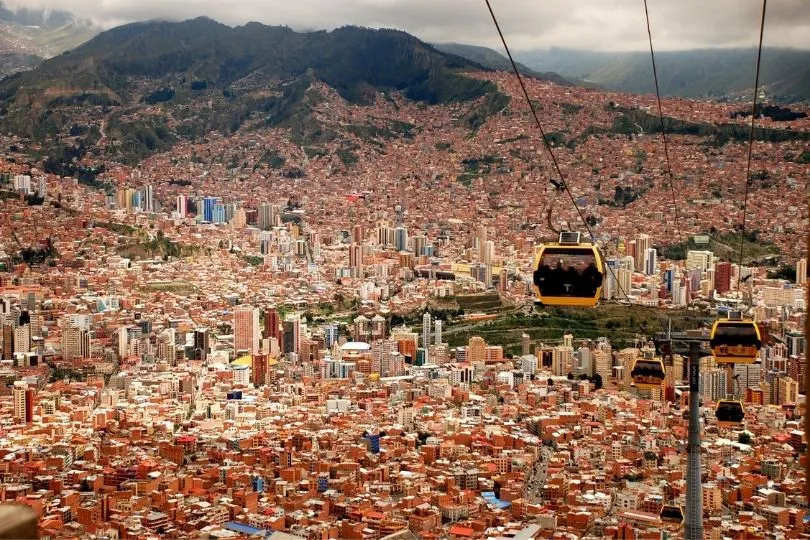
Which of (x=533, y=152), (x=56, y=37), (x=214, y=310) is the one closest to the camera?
(x=214, y=310)

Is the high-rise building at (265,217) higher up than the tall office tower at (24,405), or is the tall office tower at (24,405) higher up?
the high-rise building at (265,217)

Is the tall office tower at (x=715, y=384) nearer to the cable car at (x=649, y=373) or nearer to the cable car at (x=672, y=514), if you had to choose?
the cable car at (x=672, y=514)

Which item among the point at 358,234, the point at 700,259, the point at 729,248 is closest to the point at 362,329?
the point at 700,259

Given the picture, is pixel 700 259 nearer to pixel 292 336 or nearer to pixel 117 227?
pixel 292 336

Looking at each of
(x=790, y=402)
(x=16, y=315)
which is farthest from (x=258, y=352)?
(x=790, y=402)

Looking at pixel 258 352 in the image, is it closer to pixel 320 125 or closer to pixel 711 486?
pixel 711 486

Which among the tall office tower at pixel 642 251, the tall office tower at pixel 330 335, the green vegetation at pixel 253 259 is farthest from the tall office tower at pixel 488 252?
the green vegetation at pixel 253 259
